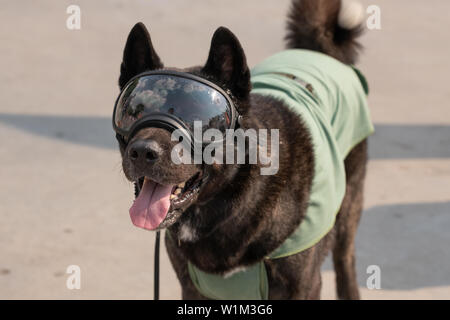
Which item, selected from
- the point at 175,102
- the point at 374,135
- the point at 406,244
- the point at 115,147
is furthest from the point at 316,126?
the point at 374,135

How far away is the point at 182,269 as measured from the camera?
2918 mm

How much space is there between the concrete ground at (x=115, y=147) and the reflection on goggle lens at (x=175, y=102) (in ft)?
1.19

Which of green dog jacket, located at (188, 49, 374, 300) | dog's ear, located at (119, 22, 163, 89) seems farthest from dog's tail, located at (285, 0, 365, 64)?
dog's ear, located at (119, 22, 163, 89)

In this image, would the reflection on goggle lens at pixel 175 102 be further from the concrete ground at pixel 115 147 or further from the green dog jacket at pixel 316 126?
the green dog jacket at pixel 316 126

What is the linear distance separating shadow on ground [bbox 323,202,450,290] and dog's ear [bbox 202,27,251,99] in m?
1.84

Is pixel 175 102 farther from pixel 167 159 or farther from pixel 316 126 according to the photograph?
pixel 316 126

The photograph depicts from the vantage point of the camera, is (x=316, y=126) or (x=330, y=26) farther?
(x=330, y=26)

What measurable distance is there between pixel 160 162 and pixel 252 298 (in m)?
0.85

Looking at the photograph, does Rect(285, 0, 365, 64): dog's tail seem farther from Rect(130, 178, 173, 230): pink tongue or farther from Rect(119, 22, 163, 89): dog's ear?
Rect(130, 178, 173, 230): pink tongue

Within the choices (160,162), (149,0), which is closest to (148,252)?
(160,162)

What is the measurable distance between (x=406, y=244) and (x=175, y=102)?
245cm

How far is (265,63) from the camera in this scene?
356 cm

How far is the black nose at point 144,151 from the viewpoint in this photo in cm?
225
